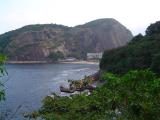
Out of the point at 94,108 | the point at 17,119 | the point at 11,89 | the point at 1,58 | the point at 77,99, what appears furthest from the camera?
the point at 11,89

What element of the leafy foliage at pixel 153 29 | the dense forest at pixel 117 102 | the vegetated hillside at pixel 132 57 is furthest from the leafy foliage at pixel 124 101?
the leafy foliage at pixel 153 29

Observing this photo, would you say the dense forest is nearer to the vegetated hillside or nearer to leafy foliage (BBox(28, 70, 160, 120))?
leafy foliage (BBox(28, 70, 160, 120))

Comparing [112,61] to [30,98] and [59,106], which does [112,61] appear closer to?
[30,98]

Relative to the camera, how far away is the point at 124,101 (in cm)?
1525

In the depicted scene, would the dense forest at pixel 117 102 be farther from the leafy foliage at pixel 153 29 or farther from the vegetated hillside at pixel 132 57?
the leafy foliage at pixel 153 29

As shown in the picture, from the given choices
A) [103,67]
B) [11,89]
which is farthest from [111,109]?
[103,67]

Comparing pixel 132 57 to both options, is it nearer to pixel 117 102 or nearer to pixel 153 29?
pixel 153 29

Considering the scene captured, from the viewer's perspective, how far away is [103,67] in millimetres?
106750

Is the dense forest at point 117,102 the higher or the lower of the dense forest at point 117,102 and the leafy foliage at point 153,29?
the lower

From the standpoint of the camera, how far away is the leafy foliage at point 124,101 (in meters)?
14.6

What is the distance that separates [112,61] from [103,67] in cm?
449

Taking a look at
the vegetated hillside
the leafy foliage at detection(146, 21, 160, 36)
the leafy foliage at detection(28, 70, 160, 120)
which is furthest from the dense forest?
the leafy foliage at detection(146, 21, 160, 36)

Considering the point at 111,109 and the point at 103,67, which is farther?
the point at 103,67

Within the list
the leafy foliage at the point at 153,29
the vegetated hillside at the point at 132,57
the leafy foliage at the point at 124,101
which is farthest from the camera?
the leafy foliage at the point at 153,29
